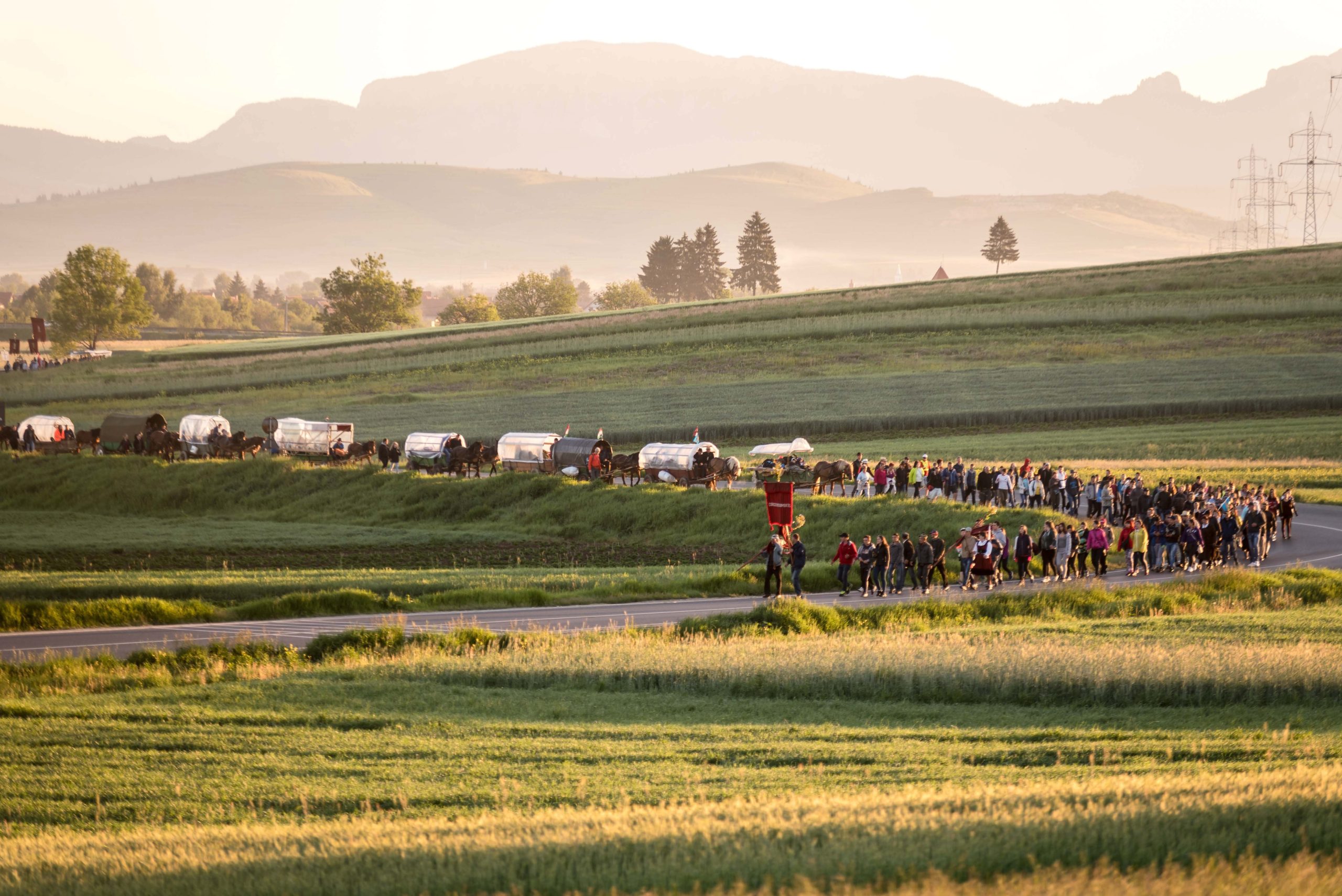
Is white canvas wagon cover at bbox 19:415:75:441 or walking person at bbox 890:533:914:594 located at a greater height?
white canvas wagon cover at bbox 19:415:75:441

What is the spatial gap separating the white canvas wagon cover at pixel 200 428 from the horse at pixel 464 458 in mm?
20319

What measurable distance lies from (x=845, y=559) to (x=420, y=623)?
11.6 meters

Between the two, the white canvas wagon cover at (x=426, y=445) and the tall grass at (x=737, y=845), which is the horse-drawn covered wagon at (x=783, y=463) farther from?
the tall grass at (x=737, y=845)

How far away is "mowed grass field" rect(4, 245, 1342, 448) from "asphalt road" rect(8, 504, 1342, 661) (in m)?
38.7

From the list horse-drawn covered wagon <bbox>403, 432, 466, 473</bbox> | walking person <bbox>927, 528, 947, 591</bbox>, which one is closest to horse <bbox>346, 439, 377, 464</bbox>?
horse-drawn covered wagon <bbox>403, 432, 466, 473</bbox>

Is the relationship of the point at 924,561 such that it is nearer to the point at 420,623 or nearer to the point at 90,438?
the point at 420,623

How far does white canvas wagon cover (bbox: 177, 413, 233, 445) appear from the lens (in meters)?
74.0

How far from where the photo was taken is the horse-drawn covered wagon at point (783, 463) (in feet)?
177

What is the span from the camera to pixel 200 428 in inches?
2931

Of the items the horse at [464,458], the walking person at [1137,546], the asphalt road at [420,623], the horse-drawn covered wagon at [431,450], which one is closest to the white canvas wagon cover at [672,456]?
the horse at [464,458]

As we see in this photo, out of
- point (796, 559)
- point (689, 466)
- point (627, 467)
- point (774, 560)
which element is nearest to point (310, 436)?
point (627, 467)

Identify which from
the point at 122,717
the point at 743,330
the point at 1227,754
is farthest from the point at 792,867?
the point at 743,330

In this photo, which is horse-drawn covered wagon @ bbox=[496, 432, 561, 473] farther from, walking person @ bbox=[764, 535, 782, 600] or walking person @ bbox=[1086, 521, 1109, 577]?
walking person @ bbox=[1086, 521, 1109, 577]

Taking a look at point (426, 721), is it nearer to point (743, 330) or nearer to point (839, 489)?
point (839, 489)
